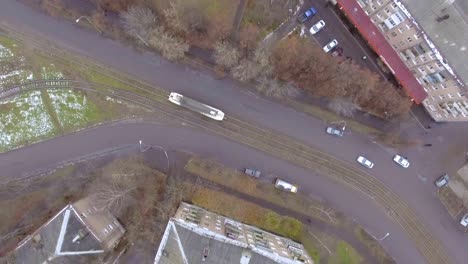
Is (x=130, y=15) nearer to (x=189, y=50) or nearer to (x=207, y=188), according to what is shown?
(x=189, y=50)

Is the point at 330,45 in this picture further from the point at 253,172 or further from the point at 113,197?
the point at 113,197

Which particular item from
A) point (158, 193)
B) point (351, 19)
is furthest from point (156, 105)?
point (351, 19)

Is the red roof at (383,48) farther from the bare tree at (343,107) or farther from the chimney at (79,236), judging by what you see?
the chimney at (79,236)

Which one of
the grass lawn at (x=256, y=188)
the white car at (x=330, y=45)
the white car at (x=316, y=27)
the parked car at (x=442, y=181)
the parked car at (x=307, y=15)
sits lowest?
the grass lawn at (x=256, y=188)

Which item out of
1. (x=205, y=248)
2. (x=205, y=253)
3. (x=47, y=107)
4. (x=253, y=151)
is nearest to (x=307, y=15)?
(x=253, y=151)

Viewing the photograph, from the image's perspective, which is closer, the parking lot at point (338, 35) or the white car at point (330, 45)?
the white car at point (330, 45)

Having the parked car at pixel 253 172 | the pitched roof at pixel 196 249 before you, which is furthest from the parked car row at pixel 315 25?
the pitched roof at pixel 196 249
